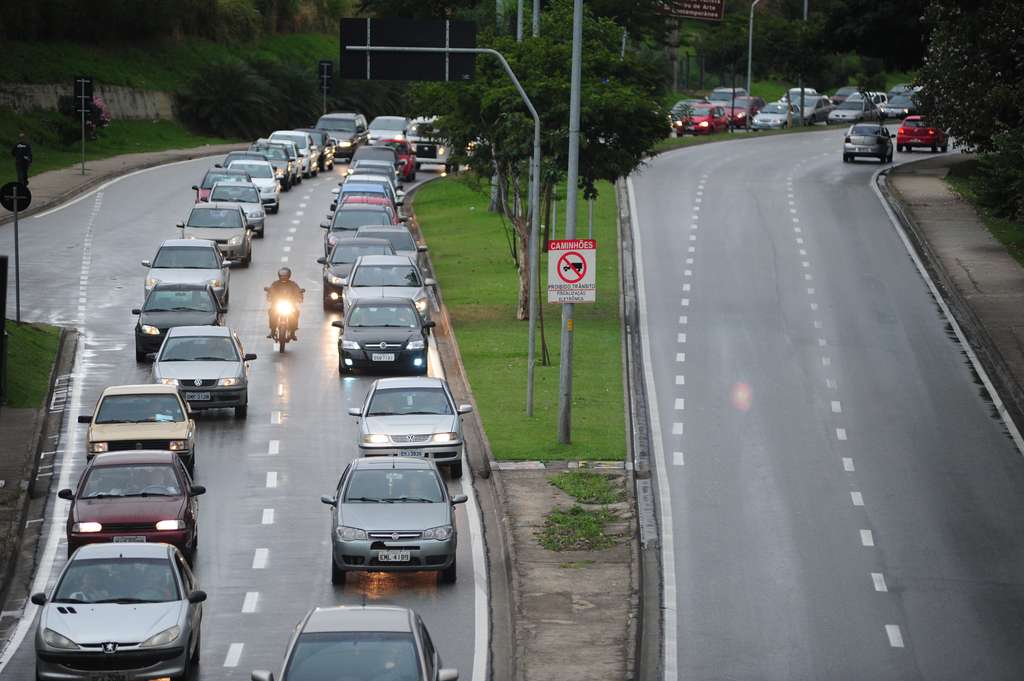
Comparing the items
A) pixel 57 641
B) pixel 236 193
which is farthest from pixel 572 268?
pixel 236 193

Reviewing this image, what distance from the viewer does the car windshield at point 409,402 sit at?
2839 cm

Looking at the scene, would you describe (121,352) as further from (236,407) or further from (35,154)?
(35,154)

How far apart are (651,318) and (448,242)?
1467 centimetres

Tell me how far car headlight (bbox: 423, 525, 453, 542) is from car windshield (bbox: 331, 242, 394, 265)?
21.2 m

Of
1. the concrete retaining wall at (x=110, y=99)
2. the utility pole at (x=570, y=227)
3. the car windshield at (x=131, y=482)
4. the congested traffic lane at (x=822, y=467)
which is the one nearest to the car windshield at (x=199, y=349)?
the utility pole at (x=570, y=227)

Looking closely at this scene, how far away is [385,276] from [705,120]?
49968mm

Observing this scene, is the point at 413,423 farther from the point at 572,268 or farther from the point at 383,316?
the point at 383,316

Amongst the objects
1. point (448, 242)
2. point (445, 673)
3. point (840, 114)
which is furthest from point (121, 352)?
point (840, 114)

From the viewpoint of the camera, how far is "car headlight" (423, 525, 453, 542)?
21984 millimetres

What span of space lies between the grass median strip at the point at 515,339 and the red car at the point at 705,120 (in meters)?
26.3

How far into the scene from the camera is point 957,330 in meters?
39.5

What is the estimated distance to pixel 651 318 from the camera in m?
41.3

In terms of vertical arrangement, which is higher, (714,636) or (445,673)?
(445,673)

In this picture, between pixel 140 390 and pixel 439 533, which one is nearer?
pixel 439 533
